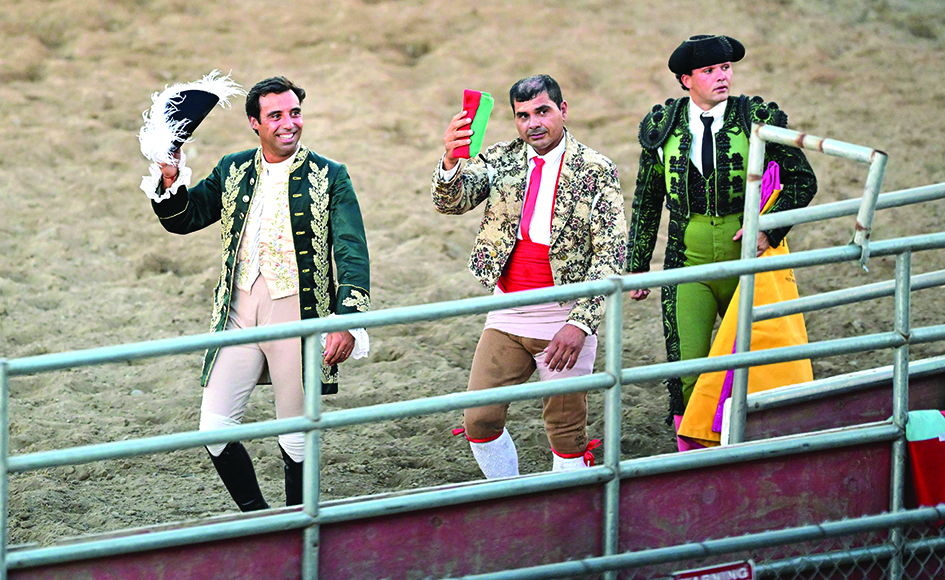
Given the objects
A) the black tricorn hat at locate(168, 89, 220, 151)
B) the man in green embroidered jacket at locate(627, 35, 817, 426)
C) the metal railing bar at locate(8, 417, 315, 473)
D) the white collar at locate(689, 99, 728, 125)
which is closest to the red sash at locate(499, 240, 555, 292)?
the man in green embroidered jacket at locate(627, 35, 817, 426)

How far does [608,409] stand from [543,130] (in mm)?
1260

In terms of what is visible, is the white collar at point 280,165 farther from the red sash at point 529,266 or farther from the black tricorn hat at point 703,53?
the black tricorn hat at point 703,53

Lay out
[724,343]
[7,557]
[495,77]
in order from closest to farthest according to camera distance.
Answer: [7,557] < [724,343] < [495,77]

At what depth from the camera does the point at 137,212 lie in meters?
9.00

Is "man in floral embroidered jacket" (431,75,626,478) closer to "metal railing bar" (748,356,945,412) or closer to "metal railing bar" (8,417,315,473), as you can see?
"metal railing bar" (748,356,945,412)

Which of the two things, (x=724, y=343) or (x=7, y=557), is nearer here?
(x=7, y=557)

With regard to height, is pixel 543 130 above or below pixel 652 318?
above

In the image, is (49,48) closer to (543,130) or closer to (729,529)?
(543,130)

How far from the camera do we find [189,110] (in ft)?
14.4

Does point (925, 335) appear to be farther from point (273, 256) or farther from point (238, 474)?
point (238, 474)

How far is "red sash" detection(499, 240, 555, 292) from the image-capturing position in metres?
4.50

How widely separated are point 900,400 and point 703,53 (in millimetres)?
1483

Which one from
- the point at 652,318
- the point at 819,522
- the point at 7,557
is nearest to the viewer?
the point at 7,557

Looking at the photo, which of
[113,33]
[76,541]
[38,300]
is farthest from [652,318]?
[113,33]
